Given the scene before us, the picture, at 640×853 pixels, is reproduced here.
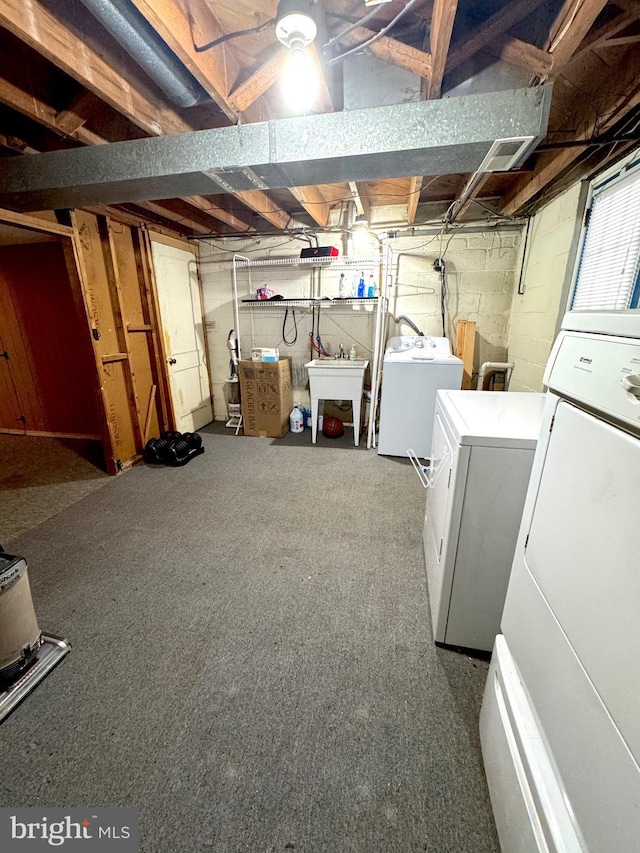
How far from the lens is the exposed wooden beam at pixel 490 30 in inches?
47.0

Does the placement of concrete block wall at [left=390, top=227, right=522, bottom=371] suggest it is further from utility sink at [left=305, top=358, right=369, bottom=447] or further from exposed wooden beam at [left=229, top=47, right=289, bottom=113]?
exposed wooden beam at [left=229, top=47, right=289, bottom=113]

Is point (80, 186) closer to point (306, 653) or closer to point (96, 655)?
point (96, 655)

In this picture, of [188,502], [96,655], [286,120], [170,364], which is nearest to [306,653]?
[96,655]

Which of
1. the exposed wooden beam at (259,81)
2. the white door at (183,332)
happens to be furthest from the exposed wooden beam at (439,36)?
the white door at (183,332)

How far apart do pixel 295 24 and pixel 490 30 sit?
827mm

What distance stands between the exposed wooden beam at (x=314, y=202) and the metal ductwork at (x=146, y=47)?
0.97 metres

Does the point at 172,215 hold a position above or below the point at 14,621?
above

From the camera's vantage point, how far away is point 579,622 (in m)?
0.62

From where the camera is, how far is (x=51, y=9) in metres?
1.18

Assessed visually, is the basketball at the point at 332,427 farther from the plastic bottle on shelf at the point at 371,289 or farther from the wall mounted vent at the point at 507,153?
the wall mounted vent at the point at 507,153

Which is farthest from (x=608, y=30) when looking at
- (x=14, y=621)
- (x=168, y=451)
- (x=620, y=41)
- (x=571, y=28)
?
(x=168, y=451)

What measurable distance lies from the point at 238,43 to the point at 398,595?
105 inches

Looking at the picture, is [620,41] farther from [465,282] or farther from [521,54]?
[465,282]

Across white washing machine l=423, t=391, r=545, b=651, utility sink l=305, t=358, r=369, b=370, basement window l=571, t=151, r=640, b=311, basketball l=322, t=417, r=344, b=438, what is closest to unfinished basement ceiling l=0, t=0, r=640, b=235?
basement window l=571, t=151, r=640, b=311
